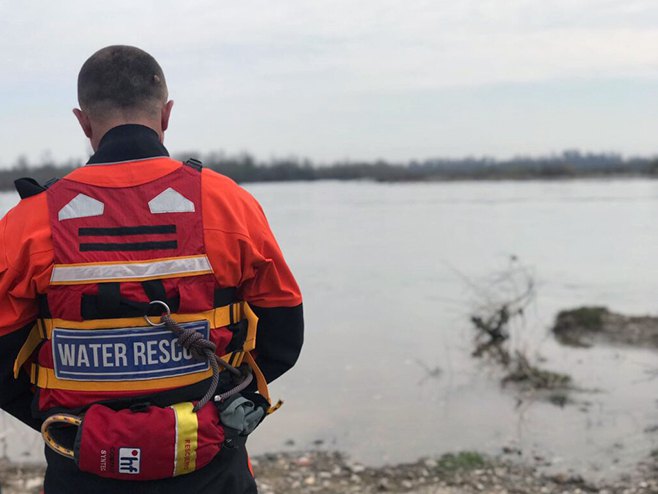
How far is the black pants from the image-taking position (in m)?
2.43

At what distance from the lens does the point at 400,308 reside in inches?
594

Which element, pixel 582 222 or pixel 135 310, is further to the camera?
pixel 582 222

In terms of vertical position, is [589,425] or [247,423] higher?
[247,423]

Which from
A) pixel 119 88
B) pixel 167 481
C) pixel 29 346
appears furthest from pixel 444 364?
pixel 119 88

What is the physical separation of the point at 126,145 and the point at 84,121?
251 millimetres

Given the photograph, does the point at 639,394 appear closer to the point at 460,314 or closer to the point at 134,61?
the point at 460,314

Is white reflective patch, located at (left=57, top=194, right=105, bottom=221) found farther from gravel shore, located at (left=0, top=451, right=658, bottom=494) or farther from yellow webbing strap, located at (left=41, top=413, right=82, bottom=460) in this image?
gravel shore, located at (left=0, top=451, right=658, bottom=494)

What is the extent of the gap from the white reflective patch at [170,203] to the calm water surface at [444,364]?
5.24 m

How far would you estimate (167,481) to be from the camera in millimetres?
2445

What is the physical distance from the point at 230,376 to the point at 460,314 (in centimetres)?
1161

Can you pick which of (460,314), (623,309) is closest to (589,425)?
(460,314)

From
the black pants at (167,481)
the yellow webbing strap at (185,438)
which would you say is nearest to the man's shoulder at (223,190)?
the yellow webbing strap at (185,438)

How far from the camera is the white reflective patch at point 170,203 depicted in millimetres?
2381

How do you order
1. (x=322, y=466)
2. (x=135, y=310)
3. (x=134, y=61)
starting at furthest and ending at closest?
1. (x=322, y=466)
2. (x=134, y=61)
3. (x=135, y=310)
